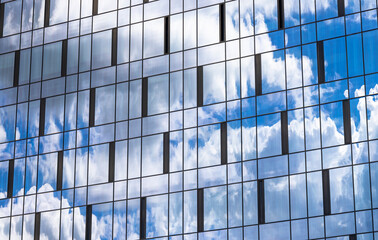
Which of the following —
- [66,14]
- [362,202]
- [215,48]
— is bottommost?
[362,202]

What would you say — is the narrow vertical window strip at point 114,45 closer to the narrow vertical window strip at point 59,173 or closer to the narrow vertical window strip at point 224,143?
the narrow vertical window strip at point 59,173

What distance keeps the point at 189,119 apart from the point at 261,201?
8344mm

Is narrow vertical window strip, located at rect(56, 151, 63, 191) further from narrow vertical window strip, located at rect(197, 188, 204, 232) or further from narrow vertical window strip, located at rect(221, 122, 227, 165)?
narrow vertical window strip, located at rect(221, 122, 227, 165)

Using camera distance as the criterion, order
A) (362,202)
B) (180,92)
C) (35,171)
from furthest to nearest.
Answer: (35,171)
(180,92)
(362,202)

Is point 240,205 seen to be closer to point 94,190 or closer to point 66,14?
point 94,190

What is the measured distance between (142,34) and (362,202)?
21.5 m

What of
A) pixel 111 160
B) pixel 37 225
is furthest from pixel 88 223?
pixel 111 160

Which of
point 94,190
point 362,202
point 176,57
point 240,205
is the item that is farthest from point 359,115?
point 94,190

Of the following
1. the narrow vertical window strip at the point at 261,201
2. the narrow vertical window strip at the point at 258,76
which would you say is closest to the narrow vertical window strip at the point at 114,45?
the narrow vertical window strip at the point at 258,76

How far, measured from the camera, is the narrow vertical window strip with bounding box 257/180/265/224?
218 feet

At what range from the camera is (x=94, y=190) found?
74312mm

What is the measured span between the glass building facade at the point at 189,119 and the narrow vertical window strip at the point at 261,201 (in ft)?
0.29

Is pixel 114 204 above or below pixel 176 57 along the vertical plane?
below

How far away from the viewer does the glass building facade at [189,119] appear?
215ft
